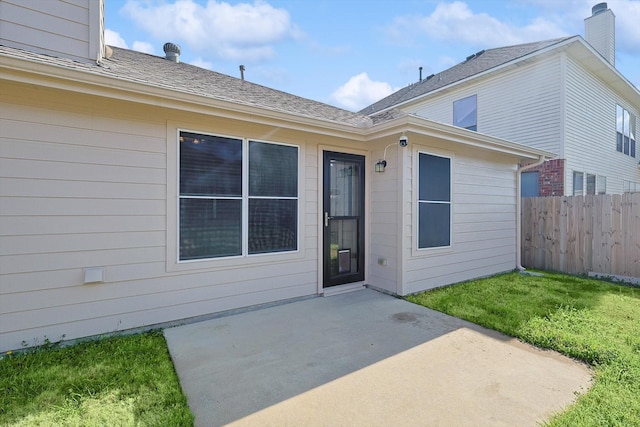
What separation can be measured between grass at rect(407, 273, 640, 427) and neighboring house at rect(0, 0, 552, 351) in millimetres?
779

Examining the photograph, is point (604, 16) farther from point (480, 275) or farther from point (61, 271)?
point (61, 271)

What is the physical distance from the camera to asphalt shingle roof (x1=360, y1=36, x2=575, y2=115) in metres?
8.89

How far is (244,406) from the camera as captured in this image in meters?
2.14

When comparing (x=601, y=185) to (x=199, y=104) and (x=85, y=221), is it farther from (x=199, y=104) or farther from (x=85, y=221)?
(x=85, y=221)

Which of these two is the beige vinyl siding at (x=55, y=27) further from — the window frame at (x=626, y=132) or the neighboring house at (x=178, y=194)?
the window frame at (x=626, y=132)

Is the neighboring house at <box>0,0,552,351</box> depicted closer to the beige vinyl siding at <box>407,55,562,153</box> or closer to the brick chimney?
the beige vinyl siding at <box>407,55,562,153</box>

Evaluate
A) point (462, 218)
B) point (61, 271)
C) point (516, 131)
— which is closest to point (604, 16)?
point (516, 131)

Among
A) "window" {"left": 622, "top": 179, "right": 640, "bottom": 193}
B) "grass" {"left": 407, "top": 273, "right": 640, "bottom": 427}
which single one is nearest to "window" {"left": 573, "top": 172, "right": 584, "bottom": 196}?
"window" {"left": 622, "top": 179, "right": 640, "bottom": 193}

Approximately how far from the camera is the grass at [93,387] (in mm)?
1954

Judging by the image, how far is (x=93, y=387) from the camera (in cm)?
227

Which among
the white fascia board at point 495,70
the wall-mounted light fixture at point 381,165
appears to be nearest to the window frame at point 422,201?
the wall-mounted light fixture at point 381,165

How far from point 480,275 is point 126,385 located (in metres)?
5.96

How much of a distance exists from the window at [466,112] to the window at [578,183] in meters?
3.14

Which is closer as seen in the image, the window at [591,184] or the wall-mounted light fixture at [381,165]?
the wall-mounted light fixture at [381,165]
